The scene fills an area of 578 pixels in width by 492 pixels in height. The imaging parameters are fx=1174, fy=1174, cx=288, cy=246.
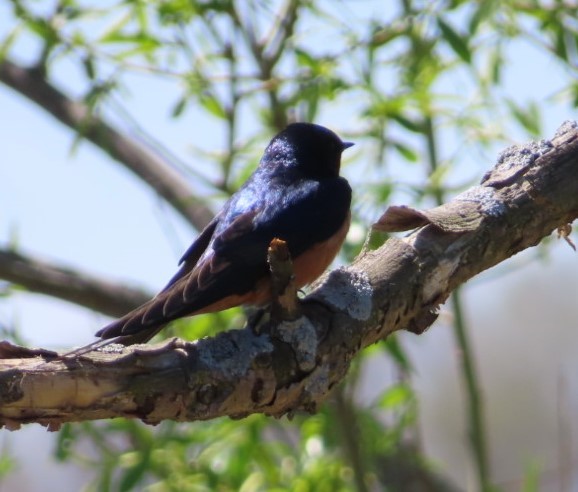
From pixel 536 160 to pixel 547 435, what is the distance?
8119 millimetres

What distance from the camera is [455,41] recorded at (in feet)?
11.7

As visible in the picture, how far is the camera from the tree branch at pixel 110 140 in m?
4.62

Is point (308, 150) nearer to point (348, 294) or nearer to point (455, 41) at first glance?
point (455, 41)

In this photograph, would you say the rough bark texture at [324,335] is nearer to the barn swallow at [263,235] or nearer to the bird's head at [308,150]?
the barn swallow at [263,235]

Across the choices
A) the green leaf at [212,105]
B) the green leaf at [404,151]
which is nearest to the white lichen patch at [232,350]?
the green leaf at [404,151]

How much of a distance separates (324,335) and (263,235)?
0.57m

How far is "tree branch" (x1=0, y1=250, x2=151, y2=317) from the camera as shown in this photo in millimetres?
4438

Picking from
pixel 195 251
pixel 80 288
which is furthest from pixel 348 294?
pixel 80 288

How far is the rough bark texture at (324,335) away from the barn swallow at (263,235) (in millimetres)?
233

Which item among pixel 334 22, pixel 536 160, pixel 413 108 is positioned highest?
Result: pixel 334 22

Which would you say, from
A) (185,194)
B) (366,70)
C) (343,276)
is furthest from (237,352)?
(185,194)

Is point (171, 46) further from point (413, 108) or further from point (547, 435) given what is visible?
point (547, 435)

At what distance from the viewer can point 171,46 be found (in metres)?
4.00

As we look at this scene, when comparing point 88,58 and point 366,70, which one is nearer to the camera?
point 366,70
